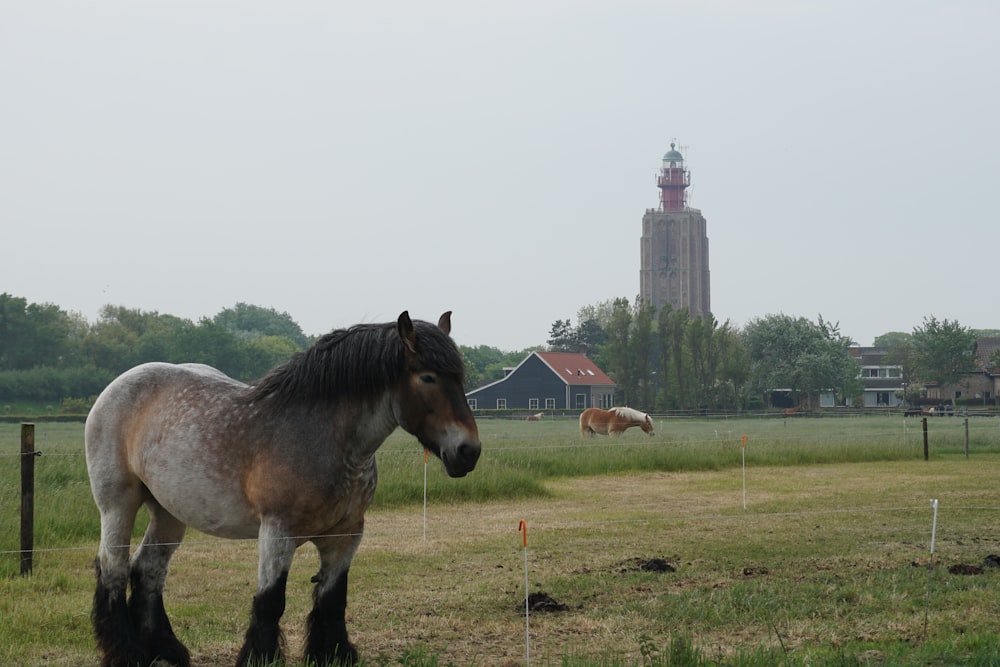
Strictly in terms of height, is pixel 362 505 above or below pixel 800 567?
above

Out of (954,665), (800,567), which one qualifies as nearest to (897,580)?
(800,567)

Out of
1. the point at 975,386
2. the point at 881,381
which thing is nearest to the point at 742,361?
the point at 975,386

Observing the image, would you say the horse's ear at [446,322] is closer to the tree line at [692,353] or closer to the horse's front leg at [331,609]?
the horse's front leg at [331,609]

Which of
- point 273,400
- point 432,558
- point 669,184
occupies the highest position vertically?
point 669,184

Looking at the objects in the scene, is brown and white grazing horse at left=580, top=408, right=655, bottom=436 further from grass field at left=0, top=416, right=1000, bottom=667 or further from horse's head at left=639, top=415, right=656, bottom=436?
grass field at left=0, top=416, right=1000, bottom=667

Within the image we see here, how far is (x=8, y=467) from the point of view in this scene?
14375 millimetres

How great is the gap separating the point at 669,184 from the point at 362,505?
165876mm

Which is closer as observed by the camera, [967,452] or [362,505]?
[362,505]

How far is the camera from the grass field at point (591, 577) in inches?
256

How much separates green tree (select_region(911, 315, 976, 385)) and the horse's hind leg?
79.8 meters

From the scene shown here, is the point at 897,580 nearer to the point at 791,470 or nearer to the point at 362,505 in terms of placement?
the point at 362,505

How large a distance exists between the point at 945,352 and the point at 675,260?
81.2 meters

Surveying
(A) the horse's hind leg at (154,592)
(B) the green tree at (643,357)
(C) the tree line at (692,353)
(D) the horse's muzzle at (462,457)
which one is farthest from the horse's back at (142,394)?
(B) the green tree at (643,357)

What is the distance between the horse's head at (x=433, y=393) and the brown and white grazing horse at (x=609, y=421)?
31122 mm
